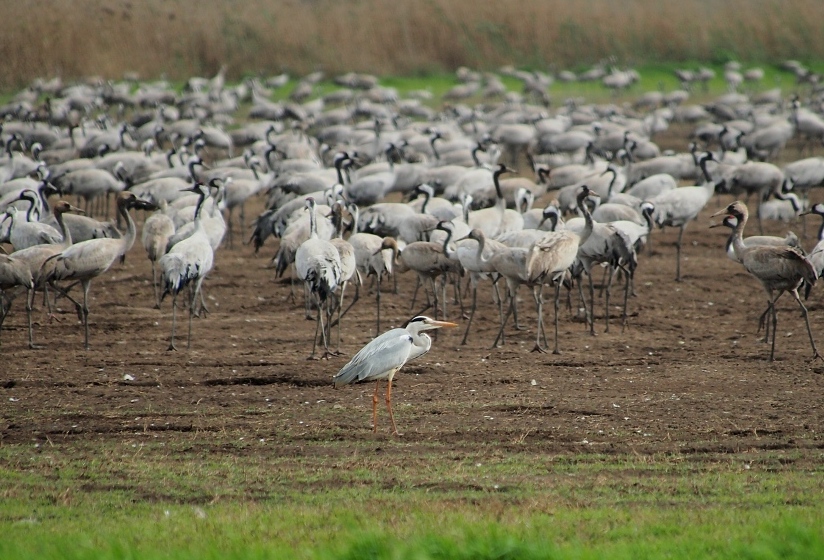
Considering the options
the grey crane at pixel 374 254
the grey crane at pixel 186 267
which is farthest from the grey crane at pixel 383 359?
the grey crane at pixel 374 254

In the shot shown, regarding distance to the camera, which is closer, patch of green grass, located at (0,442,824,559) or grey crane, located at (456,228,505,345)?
patch of green grass, located at (0,442,824,559)

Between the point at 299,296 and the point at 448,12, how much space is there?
33296 mm

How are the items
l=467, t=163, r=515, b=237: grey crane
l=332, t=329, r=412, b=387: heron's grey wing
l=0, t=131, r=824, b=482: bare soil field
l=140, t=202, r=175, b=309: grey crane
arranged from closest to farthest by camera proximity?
l=0, t=131, r=824, b=482: bare soil field → l=332, t=329, r=412, b=387: heron's grey wing → l=140, t=202, r=175, b=309: grey crane → l=467, t=163, r=515, b=237: grey crane

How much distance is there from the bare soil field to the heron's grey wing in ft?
1.37

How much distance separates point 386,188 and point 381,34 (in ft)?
85.6

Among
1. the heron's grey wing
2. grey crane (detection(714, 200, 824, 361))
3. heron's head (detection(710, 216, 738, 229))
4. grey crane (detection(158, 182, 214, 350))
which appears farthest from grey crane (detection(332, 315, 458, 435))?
heron's head (detection(710, 216, 738, 229))

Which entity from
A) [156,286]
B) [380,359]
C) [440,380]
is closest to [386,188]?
[156,286]

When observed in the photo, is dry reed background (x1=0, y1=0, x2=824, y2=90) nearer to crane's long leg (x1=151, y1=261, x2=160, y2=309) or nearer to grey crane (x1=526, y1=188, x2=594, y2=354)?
crane's long leg (x1=151, y1=261, x2=160, y2=309)

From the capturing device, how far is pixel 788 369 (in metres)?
10.5

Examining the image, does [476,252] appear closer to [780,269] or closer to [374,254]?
[374,254]

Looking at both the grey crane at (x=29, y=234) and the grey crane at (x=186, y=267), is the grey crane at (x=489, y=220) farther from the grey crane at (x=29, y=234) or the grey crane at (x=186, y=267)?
the grey crane at (x=29, y=234)

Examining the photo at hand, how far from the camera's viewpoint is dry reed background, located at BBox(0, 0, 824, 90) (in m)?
41.2

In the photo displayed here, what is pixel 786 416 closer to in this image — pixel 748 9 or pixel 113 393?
pixel 113 393

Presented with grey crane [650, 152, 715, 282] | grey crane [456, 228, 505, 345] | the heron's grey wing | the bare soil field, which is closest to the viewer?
the bare soil field
